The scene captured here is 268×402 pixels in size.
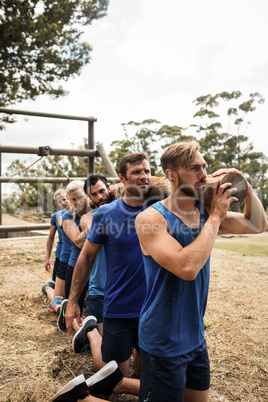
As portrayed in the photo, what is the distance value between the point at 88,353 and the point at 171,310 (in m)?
1.95

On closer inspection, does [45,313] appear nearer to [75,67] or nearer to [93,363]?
[93,363]

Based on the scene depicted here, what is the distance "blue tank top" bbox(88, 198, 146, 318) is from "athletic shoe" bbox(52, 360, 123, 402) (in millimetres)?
363

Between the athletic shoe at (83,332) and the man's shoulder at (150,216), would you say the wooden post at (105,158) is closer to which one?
the athletic shoe at (83,332)

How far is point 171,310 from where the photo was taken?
159 cm

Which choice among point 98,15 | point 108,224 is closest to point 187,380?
point 108,224

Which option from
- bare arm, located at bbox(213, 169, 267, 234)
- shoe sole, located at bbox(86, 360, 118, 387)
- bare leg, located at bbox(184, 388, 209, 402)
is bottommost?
shoe sole, located at bbox(86, 360, 118, 387)

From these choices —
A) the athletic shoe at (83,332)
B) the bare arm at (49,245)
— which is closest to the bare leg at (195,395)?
the athletic shoe at (83,332)

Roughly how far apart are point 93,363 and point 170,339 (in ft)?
5.15

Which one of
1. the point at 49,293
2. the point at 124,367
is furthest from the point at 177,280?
the point at 49,293

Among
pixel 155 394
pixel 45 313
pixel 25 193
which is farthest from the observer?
pixel 25 193

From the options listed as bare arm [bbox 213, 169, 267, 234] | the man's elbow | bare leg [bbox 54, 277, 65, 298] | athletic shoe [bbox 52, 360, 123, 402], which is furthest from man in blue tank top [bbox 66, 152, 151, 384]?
bare leg [bbox 54, 277, 65, 298]

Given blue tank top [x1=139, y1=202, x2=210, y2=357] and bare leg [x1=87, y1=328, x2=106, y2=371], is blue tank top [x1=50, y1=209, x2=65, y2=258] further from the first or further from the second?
blue tank top [x1=139, y1=202, x2=210, y2=357]

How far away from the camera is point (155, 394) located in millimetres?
1549

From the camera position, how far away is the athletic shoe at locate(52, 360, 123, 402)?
215 cm
